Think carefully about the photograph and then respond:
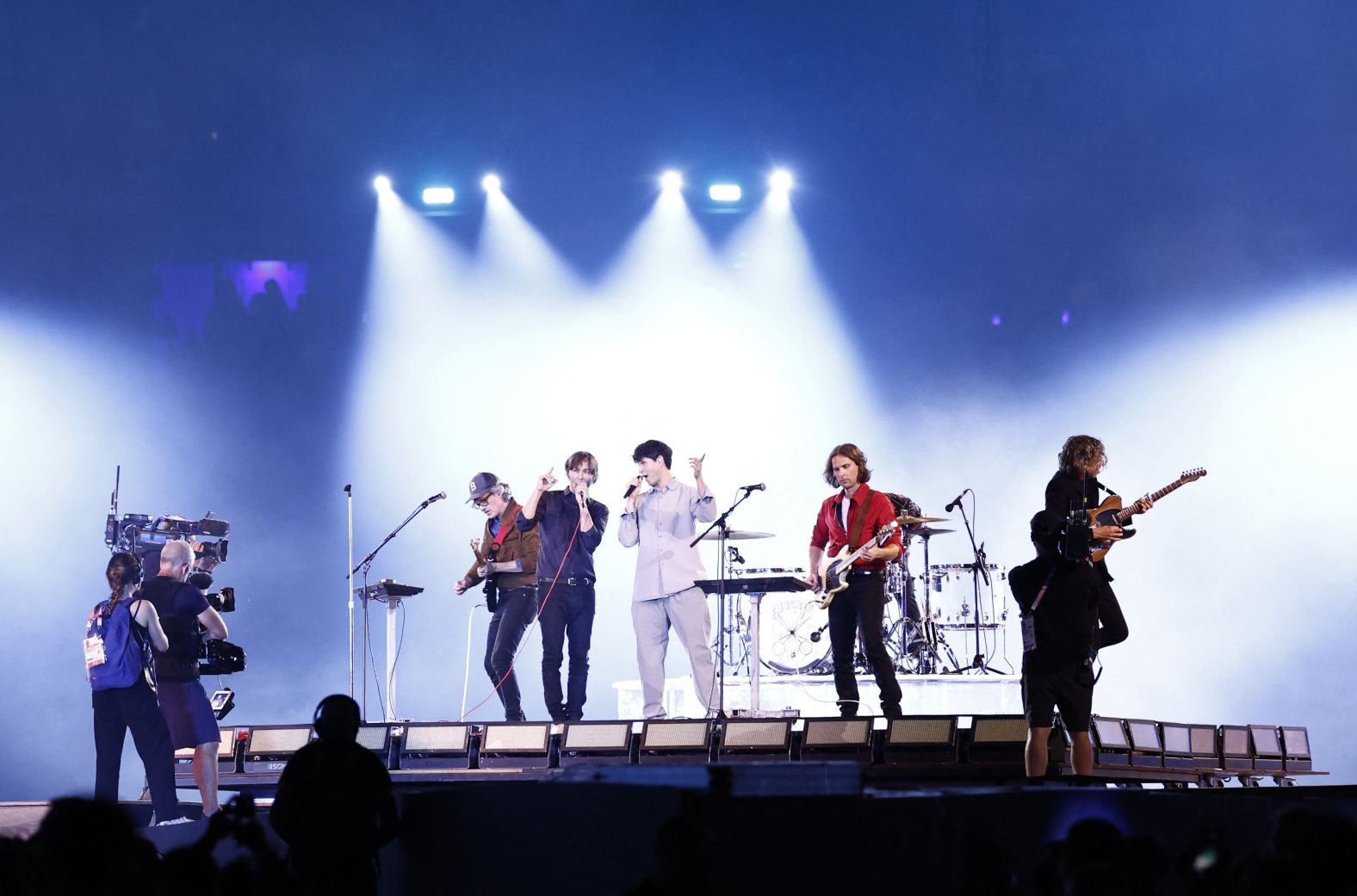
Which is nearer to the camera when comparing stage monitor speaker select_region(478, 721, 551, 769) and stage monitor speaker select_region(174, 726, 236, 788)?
stage monitor speaker select_region(478, 721, 551, 769)

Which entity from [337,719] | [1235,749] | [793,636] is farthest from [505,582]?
[1235,749]

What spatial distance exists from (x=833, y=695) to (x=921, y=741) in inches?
129

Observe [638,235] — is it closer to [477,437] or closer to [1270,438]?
[477,437]

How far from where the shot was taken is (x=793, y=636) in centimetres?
1117

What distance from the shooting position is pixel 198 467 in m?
12.2

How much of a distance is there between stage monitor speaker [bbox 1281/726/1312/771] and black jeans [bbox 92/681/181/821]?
22.2 ft

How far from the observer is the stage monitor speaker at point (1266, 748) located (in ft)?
26.9

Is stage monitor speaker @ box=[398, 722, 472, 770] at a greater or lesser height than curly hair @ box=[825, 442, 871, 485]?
lesser

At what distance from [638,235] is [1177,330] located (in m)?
5.04

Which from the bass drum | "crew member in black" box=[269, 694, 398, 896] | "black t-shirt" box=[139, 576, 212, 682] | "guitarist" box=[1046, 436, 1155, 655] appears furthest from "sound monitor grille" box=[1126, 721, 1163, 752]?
"black t-shirt" box=[139, 576, 212, 682]

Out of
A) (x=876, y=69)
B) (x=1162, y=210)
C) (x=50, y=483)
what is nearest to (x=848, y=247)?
(x=876, y=69)

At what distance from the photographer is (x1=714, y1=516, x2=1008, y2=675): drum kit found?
10.6m

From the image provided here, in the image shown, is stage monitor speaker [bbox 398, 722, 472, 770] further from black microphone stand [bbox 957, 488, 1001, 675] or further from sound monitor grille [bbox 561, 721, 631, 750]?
black microphone stand [bbox 957, 488, 1001, 675]

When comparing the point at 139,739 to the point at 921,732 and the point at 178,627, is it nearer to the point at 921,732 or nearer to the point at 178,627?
the point at 178,627
